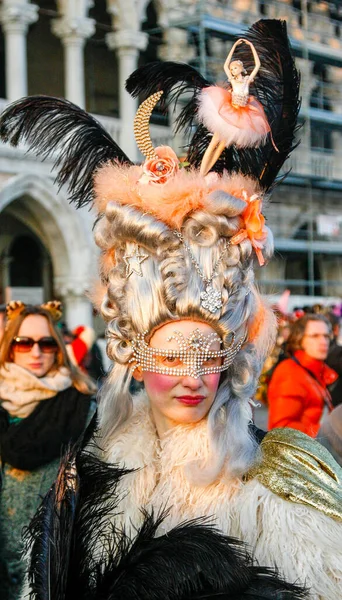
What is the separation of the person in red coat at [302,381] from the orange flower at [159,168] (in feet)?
8.47

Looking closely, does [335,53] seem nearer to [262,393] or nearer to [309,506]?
[262,393]

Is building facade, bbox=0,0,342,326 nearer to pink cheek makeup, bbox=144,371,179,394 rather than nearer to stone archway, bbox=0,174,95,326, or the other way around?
stone archway, bbox=0,174,95,326

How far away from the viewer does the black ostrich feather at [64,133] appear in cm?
287

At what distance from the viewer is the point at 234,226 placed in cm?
262

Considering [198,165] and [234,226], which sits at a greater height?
[198,165]

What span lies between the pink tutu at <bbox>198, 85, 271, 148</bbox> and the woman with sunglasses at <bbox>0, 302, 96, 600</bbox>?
189 centimetres

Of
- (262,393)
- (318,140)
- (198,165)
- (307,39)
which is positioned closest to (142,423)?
(198,165)

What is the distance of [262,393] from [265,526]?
18.7 feet

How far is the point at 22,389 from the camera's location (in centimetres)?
457

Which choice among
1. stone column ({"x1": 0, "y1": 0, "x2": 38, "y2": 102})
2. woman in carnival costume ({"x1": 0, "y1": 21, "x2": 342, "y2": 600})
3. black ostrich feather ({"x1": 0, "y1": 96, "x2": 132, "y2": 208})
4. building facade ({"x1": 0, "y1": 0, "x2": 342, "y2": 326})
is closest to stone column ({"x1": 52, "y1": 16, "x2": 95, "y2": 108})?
building facade ({"x1": 0, "y1": 0, "x2": 342, "y2": 326})

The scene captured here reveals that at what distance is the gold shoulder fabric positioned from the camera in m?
2.48

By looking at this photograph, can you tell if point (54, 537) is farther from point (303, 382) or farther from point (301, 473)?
point (303, 382)

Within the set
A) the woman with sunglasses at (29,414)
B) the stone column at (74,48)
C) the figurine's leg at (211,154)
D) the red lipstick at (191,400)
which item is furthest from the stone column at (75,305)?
the red lipstick at (191,400)

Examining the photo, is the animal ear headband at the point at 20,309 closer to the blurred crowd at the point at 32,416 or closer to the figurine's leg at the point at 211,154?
the blurred crowd at the point at 32,416
